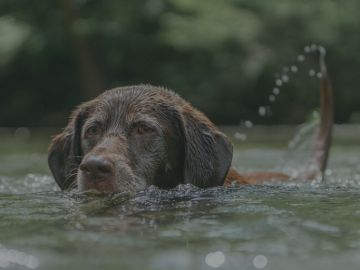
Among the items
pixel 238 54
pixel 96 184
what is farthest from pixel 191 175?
pixel 238 54

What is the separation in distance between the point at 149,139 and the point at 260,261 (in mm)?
2448

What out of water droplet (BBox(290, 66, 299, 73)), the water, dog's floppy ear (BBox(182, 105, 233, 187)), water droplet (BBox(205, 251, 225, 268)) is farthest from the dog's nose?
water droplet (BBox(290, 66, 299, 73))

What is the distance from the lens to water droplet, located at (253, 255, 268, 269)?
3230 millimetres

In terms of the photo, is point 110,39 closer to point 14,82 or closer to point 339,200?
point 14,82

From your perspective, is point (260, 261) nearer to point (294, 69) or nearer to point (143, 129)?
point (143, 129)

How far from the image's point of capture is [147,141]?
5.64m

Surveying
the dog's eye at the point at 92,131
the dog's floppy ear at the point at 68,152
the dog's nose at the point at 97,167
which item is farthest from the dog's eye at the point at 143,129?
the dog's nose at the point at 97,167

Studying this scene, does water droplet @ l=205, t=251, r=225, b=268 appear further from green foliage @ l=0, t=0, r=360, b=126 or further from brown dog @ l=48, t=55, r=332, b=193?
green foliage @ l=0, t=0, r=360, b=126

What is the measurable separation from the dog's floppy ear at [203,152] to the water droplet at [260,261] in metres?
2.46

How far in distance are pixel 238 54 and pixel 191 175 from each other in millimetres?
17727

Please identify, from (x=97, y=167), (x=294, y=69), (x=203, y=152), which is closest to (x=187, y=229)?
(x=97, y=167)

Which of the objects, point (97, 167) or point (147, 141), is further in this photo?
point (147, 141)

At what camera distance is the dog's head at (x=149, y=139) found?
5.57m

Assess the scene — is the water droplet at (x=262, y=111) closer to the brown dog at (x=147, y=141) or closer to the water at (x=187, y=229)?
the brown dog at (x=147, y=141)
